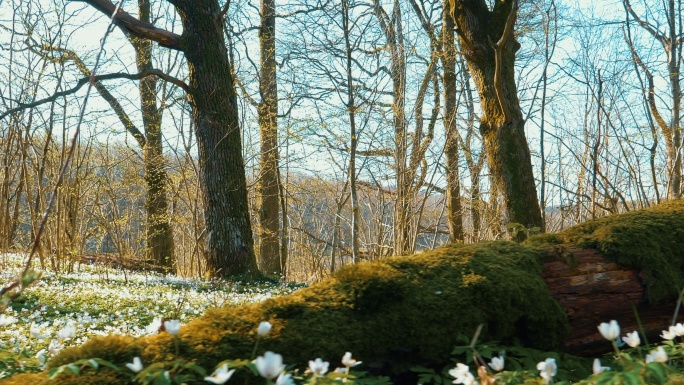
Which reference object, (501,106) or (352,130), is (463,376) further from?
(352,130)

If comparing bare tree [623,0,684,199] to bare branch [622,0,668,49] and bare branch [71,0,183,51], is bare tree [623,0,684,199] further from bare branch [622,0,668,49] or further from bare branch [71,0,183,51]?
bare branch [71,0,183,51]

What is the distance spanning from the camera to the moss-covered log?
2.38 meters

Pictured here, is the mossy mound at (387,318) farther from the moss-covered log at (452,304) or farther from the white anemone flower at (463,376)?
the white anemone flower at (463,376)

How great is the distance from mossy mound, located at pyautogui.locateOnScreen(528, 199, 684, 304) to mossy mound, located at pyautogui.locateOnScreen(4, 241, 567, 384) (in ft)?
1.78

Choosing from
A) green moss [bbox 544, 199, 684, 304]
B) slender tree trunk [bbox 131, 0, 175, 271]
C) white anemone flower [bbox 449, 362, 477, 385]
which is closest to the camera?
white anemone flower [bbox 449, 362, 477, 385]

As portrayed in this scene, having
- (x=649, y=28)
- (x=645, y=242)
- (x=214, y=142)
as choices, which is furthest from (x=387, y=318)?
(x=649, y=28)

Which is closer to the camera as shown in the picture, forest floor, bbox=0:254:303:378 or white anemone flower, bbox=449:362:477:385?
white anemone flower, bbox=449:362:477:385

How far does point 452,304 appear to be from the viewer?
2902mm

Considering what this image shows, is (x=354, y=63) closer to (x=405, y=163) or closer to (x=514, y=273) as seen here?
(x=405, y=163)

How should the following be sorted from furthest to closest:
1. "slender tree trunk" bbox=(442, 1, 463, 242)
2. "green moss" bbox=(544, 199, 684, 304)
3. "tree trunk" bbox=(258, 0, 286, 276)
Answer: "tree trunk" bbox=(258, 0, 286, 276)
"slender tree trunk" bbox=(442, 1, 463, 242)
"green moss" bbox=(544, 199, 684, 304)

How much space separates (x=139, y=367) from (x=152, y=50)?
1336cm

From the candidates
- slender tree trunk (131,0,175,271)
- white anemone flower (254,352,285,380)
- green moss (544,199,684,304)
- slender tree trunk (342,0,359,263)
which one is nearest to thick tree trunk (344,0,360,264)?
slender tree trunk (342,0,359,263)

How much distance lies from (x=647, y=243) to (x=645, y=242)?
2 centimetres

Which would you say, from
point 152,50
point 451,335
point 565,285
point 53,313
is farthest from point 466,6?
point 152,50
